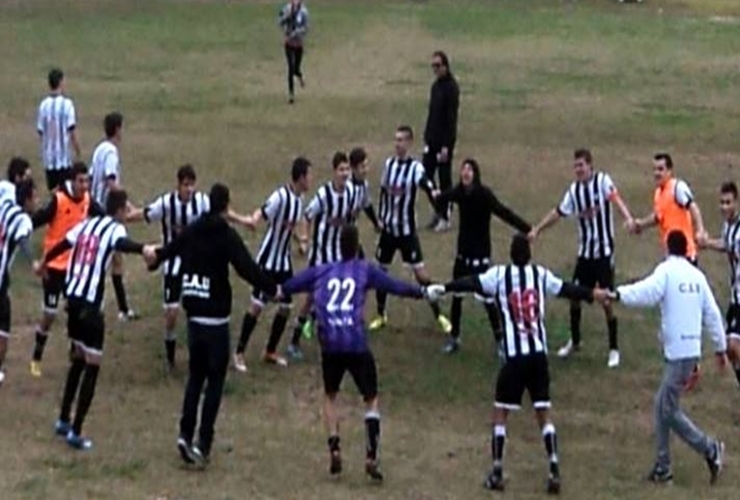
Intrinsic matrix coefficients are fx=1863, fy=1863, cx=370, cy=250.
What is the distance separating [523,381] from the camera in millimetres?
16031

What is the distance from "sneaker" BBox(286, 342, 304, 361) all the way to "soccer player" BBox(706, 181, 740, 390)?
15.1 feet

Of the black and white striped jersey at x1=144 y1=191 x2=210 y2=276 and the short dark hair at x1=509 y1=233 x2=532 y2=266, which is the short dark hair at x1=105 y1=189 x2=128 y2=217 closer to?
the black and white striped jersey at x1=144 y1=191 x2=210 y2=276

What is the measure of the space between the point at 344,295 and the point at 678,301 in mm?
2960

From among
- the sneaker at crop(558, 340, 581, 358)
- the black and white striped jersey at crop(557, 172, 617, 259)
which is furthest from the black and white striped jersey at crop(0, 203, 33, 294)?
the sneaker at crop(558, 340, 581, 358)

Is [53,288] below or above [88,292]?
below

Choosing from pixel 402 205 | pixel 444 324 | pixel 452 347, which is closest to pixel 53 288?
pixel 402 205

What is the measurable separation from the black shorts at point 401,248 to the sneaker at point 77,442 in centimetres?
598

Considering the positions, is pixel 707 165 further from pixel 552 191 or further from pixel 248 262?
pixel 248 262

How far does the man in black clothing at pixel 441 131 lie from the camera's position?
89.7 ft

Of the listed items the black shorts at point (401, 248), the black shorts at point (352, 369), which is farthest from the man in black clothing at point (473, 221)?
the black shorts at point (352, 369)

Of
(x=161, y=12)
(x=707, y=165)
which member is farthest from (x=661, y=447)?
(x=161, y=12)

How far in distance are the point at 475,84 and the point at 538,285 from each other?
27.7 meters

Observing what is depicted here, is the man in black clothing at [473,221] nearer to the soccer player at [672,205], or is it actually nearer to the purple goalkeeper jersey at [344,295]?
the soccer player at [672,205]

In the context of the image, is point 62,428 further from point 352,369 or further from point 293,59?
point 293,59
